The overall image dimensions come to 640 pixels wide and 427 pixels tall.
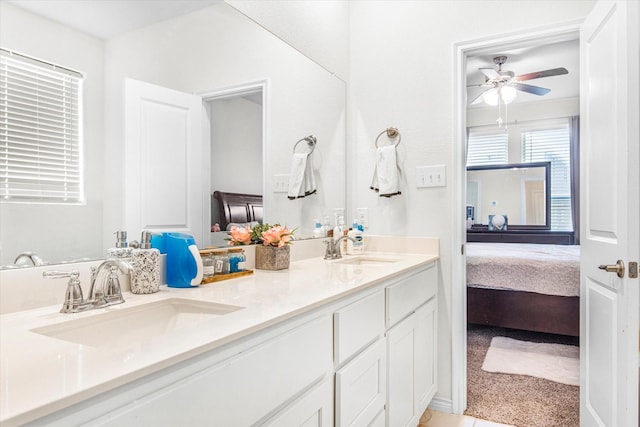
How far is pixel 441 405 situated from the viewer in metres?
2.24

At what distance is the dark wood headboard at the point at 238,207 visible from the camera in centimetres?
162

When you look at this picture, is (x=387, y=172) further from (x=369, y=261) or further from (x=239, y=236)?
(x=239, y=236)

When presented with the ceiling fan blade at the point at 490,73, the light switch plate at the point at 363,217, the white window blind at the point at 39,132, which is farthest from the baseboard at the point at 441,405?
the ceiling fan blade at the point at 490,73

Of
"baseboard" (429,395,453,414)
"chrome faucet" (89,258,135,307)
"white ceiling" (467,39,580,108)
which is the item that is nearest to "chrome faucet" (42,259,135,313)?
"chrome faucet" (89,258,135,307)

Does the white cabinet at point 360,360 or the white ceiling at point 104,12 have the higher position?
the white ceiling at point 104,12

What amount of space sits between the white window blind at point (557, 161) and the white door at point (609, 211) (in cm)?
398

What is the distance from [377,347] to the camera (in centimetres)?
143

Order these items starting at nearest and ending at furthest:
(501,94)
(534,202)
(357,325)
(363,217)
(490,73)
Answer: (357,325) < (363,217) < (490,73) < (501,94) < (534,202)

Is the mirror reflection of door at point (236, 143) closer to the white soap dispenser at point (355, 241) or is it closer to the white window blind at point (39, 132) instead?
the white window blind at point (39, 132)

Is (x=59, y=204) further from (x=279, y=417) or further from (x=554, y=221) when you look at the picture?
(x=554, y=221)

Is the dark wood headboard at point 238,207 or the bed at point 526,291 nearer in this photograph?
the dark wood headboard at point 238,207

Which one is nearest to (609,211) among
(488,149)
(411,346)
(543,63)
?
(411,346)

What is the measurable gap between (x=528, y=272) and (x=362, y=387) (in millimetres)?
2552

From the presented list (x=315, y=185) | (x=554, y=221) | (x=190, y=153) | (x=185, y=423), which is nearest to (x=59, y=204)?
(x=190, y=153)
